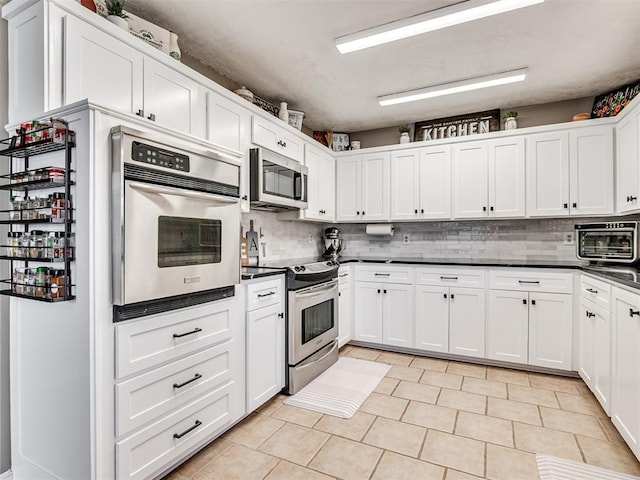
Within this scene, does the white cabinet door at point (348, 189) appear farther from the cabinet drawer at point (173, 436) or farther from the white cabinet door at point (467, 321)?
the cabinet drawer at point (173, 436)

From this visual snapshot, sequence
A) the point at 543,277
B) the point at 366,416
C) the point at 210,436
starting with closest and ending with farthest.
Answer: the point at 210,436 < the point at 366,416 < the point at 543,277

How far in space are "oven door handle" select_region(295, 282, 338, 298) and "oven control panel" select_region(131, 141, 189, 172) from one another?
1396 millimetres

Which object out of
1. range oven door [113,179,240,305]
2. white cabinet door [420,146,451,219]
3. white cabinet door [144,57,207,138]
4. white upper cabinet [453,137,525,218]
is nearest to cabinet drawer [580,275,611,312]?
white upper cabinet [453,137,525,218]

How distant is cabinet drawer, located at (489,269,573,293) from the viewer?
3.17 meters

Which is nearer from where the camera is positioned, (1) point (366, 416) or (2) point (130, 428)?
(2) point (130, 428)

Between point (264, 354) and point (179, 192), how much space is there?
1303 mm

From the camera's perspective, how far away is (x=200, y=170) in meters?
1.90

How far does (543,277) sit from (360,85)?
7.82 feet

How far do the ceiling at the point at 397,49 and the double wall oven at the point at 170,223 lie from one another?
95 cm

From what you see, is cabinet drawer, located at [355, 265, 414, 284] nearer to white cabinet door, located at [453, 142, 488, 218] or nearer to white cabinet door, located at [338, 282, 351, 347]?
white cabinet door, located at [338, 282, 351, 347]

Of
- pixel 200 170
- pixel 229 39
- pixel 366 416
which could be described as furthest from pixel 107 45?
pixel 366 416

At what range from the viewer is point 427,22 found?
2.24 metres

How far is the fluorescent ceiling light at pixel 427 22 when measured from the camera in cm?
205

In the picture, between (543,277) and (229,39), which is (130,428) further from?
(543,277)
